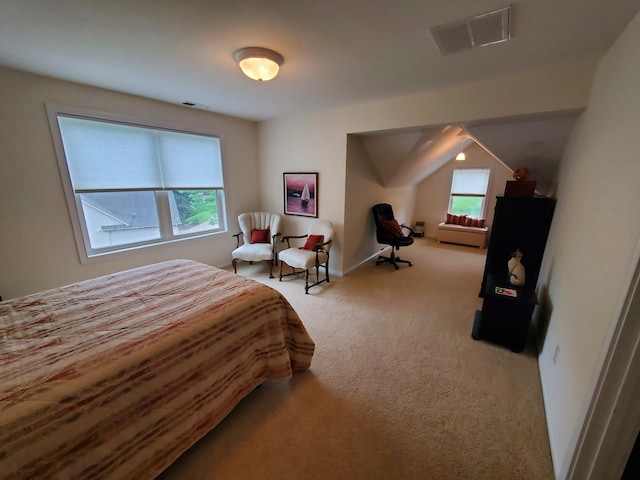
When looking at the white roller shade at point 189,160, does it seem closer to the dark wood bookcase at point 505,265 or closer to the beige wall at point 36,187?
the beige wall at point 36,187

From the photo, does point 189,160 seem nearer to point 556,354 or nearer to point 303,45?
point 303,45

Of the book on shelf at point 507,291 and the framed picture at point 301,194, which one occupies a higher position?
the framed picture at point 301,194

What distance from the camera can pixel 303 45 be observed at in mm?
1782

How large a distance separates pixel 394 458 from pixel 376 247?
3.79 metres

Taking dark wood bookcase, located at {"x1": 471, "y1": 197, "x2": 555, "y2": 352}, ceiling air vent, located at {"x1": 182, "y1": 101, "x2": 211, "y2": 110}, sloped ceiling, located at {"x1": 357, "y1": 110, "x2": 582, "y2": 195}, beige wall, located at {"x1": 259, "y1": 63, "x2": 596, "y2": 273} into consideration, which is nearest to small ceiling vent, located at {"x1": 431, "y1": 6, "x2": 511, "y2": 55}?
beige wall, located at {"x1": 259, "y1": 63, "x2": 596, "y2": 273}

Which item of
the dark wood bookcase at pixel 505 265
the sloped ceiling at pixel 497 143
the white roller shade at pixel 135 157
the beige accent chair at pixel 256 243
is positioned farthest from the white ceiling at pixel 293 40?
the beige accent chair at pixel 256 243

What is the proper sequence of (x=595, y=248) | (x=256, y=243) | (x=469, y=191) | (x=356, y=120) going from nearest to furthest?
1. (x=595, y=248)
2. (x=356, y=120)
3. (x=256, y=243)
4. (x=469, y=191)

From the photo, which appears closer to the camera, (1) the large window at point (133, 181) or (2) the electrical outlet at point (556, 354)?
(2) the electrical outlet at point (556, 354)

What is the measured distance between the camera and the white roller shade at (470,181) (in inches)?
223

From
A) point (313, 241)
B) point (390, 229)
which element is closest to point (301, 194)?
point (313, 241)

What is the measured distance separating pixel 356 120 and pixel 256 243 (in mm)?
2336

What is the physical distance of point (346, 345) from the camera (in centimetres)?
229

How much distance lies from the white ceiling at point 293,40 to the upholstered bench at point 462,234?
3936mm

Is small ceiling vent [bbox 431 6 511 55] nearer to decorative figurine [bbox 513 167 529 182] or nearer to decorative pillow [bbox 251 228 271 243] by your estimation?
decorative figurine [bbox 513 167 529 182]
